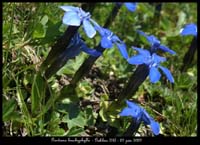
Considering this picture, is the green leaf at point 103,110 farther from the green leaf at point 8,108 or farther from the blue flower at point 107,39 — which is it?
the green leaf at point 8,108

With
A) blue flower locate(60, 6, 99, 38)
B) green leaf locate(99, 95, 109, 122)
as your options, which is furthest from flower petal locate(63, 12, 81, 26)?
green leaf locate(99, 95, 109, 122)

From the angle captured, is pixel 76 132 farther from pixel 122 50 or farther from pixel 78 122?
pixel 122 50

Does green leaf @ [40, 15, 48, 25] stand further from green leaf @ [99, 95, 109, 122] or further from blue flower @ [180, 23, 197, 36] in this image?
blue flower @ [180, 23, 197, 36]

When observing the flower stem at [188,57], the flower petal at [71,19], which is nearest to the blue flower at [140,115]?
the flower petal at [71,19]

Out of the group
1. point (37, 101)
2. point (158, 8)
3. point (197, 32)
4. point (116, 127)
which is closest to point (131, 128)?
point (116, 127)

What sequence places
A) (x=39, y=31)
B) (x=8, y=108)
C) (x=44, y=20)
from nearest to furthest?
(x=8, y=108) < (x=39, y=31) < (x=44, y=20)

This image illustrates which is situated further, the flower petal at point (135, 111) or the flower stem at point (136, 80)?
the flower stem at point (136, 80)

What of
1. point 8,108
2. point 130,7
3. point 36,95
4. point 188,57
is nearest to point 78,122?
point 36,95

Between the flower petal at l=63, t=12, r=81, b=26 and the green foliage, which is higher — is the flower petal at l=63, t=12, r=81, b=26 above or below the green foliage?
above
